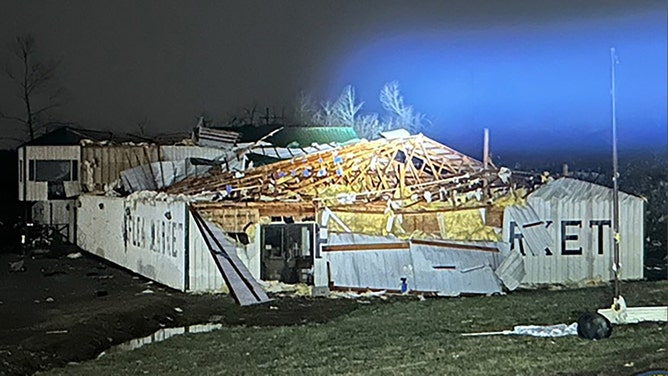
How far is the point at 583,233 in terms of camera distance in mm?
19141

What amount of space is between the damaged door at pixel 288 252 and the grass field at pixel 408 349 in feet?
12.4

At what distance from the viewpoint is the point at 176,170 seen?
1089 inches

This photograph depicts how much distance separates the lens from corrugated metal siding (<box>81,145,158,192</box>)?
33.8 m

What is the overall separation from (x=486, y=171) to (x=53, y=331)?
10971mm

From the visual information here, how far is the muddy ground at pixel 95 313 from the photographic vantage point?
40.4 ft

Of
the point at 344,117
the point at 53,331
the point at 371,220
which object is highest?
the point at 344,117

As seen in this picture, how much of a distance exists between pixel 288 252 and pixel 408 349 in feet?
27.9

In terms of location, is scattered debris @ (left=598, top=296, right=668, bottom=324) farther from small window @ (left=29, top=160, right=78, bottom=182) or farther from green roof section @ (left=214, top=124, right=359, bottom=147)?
small window @ (left=29, top=160, right=78, bottom=182)

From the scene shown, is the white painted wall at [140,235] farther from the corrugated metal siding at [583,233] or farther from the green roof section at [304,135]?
the green roof section at [304,135]

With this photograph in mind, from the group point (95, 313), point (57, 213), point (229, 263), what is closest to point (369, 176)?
point (229, 263)

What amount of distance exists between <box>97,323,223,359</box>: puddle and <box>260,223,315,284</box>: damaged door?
3.90 metres

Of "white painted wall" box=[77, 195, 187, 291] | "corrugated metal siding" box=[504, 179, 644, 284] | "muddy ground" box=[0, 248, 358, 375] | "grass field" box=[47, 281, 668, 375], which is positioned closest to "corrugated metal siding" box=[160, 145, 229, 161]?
"white painted wall" box=[77, 195, 187, 291]

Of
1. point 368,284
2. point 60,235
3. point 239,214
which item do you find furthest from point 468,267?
point 60,235

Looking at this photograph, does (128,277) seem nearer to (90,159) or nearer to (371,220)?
(371,220)
